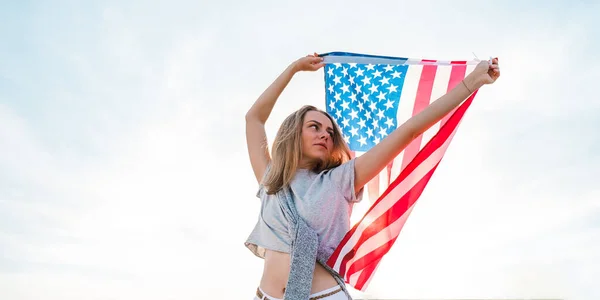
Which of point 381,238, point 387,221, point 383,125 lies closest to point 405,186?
point 387,221

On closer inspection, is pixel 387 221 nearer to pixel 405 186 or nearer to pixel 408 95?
pixel 405 186

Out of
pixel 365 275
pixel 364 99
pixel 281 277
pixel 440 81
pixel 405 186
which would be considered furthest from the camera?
pixel 364 99

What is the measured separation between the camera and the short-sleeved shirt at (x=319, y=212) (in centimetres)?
457

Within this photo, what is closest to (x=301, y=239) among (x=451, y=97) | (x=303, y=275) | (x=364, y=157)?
(x=303, y=275)

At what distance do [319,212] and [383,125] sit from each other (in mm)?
1981

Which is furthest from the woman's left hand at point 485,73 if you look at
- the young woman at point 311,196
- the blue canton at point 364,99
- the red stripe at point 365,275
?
the red stripe at point 365,275

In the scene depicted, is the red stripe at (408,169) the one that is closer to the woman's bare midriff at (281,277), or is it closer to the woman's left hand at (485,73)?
the woman's bare midriff at (281,277)

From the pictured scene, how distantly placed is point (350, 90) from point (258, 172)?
1.75m

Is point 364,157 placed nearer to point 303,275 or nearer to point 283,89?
point 303,275

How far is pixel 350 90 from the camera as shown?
656 cm

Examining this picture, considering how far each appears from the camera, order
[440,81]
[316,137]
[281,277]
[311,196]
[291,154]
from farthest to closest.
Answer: [440,81] → [316,137] → [291,154] → [311,196] → [281,277]

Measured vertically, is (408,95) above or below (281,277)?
above

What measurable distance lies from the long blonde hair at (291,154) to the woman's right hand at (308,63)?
552 mm

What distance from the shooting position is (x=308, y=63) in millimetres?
6012
